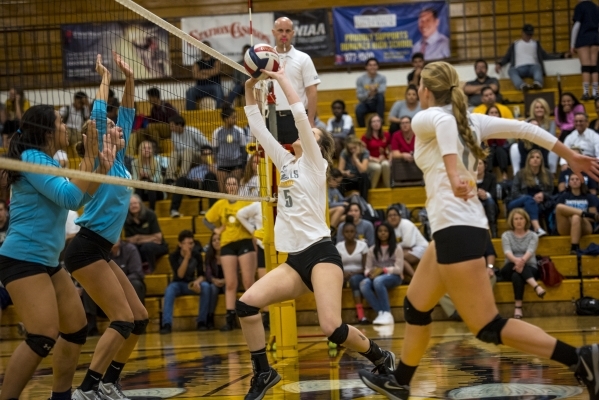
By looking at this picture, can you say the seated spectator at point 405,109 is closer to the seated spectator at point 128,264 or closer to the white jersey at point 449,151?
the seated spectator at point 128,264

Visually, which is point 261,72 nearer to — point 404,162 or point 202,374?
point 202,374

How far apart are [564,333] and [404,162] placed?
19.4ft

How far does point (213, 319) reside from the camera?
42.2 ft

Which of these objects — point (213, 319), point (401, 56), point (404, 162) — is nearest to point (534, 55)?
point (401, 56)

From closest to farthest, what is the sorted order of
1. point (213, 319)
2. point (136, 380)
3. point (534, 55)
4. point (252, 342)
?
point (252, 342) < point (136, 380) < point (213, 319) < point (534, 55)

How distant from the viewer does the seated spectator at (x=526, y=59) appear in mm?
17141

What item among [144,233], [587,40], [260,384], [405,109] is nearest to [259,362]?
[260,384]

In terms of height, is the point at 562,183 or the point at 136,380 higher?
the point at 562,183

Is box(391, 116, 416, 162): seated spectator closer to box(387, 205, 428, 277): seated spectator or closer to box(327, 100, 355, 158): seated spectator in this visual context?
box(327, 100, 355, 158): seated spectator

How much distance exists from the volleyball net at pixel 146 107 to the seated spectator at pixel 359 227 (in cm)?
175

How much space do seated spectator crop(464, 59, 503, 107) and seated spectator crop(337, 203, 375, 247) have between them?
13.9ft

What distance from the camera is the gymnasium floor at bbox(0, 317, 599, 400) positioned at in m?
6.02

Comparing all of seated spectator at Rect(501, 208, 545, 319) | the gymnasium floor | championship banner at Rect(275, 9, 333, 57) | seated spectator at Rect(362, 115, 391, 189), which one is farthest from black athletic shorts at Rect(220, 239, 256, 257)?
championship banner at Rect(275, 9, 333, 57)

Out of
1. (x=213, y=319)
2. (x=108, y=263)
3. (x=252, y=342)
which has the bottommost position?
(x=213, y=319)
